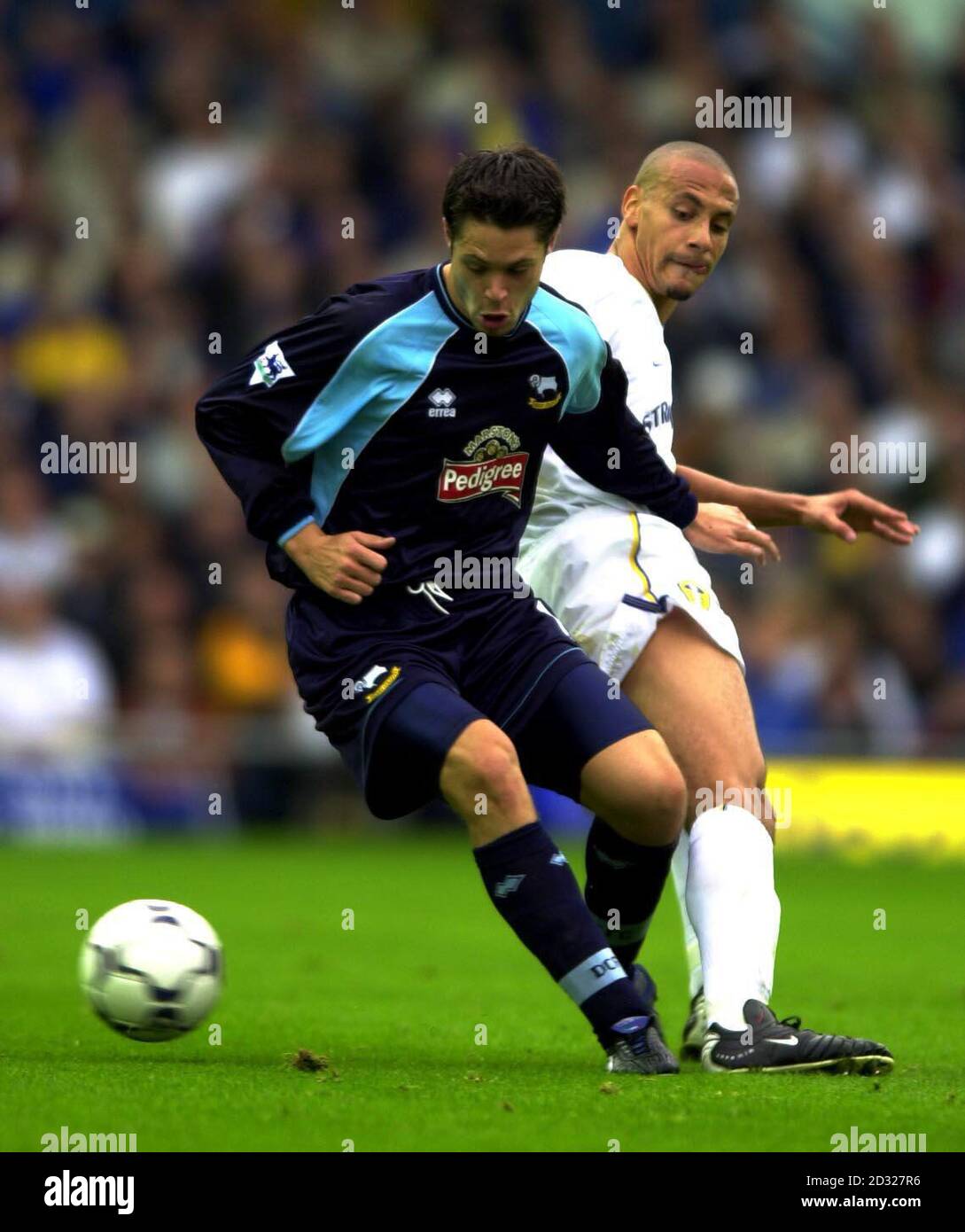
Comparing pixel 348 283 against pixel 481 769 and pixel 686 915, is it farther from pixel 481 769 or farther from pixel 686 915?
pixel 481 769

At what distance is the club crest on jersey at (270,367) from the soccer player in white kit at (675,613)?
97 cm

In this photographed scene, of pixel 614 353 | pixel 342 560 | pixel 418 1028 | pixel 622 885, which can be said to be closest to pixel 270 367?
pixel 342 560

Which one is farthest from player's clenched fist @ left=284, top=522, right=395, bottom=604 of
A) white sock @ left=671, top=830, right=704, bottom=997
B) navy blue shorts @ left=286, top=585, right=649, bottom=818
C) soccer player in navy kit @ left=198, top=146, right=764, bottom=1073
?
white sock @ left=671, top=830, right=704, bottom=997

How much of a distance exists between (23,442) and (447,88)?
507 centimetres

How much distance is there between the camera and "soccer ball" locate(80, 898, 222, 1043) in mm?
5586

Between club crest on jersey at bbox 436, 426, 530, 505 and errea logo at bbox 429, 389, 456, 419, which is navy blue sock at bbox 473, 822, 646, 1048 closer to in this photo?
A: club crest on jersey at bbox 436, 426, 530, 505

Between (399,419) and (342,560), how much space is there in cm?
39

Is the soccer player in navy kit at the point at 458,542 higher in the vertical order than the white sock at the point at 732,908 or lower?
higher

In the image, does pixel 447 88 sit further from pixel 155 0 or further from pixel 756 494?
pixel 756 494

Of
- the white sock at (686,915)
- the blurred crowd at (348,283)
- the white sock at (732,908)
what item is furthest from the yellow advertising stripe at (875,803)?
the white sock at (732,908)

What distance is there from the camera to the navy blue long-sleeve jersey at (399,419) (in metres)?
5.43

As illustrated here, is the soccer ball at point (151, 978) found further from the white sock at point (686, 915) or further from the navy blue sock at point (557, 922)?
the white sock at point (686, 915)
